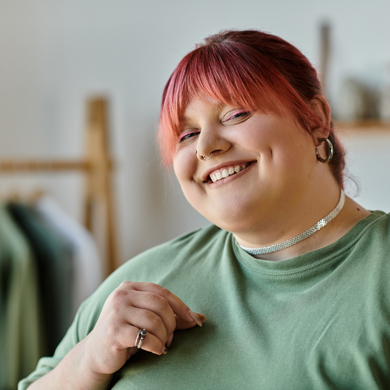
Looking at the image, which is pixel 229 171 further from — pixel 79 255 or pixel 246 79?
pixel 79 255

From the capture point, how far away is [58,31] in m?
2.84

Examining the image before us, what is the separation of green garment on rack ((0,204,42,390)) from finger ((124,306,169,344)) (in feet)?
3.90

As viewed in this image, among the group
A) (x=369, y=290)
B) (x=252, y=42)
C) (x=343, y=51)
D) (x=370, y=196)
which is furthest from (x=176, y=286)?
(x=343, y=51)

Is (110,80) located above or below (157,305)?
above

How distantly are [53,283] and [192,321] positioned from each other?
127cm

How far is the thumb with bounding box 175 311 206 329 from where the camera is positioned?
2.60 ft

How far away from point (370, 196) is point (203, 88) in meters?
1.70

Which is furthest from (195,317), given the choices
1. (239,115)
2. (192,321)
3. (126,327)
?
(239,115)

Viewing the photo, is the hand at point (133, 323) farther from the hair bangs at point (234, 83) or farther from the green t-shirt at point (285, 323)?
the hair bangs at point (234, 83)

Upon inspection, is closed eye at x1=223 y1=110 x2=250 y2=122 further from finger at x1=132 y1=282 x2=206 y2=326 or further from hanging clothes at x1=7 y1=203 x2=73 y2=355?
hanging clothes at x1=7 y1=203 x2=73 y2=355

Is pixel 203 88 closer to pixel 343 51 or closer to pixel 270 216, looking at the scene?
pixel 270 216

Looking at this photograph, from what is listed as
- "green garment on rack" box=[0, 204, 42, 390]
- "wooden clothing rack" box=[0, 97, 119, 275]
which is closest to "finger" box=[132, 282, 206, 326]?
"green garment on rack" box=[0, 204, 42, 390]

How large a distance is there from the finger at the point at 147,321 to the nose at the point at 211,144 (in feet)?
0.89

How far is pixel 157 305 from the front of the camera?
77 centimetres
